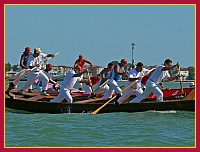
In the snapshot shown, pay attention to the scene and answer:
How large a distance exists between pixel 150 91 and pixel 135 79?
78 cm

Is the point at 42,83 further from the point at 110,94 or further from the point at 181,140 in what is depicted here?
the point at 181,140

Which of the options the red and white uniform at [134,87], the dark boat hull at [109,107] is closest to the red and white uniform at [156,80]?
the dark boat hull at [109,107]

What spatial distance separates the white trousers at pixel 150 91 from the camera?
58.5 ft

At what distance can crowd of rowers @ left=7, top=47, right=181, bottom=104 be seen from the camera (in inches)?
703

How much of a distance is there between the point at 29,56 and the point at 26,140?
26.1ft

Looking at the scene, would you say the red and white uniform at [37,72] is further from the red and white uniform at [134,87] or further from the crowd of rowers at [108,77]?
the red and white uniform at [134,87]

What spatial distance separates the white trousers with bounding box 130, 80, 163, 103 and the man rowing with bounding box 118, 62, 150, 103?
569mm

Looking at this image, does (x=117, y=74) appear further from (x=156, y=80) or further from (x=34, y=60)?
(x=34, y=60)

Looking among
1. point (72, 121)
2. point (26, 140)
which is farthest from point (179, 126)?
point (26, 140)

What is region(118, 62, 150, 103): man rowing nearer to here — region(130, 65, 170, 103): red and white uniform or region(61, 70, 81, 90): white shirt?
region(130, 65, 170, 103): red and white uniform

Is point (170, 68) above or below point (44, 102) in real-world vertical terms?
above

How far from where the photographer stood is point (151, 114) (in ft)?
58.4

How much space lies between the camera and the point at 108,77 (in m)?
19.8

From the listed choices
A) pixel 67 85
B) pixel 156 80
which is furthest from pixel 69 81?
pixel 156 80
